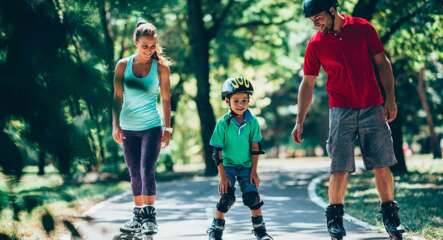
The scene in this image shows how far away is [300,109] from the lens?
6660 millimetres

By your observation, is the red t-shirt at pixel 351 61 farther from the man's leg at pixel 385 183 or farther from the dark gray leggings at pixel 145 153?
the dark gray leggings at pixel 145 153

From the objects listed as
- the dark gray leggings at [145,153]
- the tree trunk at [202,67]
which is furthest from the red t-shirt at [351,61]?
the tree trunk at [202,67]

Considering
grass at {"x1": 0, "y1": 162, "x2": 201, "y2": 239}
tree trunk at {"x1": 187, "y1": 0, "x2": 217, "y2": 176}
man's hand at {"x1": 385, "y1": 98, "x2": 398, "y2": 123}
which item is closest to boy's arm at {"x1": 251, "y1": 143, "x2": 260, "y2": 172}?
man's hand at {"x1": 385, "y1": 98, "x2": 398, "y2": 123}

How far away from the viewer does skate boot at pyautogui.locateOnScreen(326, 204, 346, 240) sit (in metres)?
6.20

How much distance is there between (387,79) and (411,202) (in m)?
5.38

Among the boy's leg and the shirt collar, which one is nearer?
the boy's leg

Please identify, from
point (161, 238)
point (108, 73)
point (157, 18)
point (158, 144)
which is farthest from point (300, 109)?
point (108, 73)

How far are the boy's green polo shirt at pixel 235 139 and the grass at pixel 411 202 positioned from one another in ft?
6.13

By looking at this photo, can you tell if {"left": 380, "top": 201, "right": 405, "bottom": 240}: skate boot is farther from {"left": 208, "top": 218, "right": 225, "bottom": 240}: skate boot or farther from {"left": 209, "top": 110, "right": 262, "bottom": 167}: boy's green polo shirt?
{"left": 208, "top": 218, "right": 225, "bottom": 240}: skate boot

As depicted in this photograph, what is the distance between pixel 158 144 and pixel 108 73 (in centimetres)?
431

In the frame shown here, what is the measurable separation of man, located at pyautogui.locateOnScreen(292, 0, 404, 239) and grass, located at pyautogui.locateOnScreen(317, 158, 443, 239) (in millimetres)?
1335

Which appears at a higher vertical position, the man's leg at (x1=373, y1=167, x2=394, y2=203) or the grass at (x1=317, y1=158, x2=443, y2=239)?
the man's leg at (x1=373, y1=167, x2=394, y2=203)

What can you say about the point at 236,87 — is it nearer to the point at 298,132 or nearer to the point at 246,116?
the point at 246,116

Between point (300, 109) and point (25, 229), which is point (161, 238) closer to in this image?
point (300, 109)
